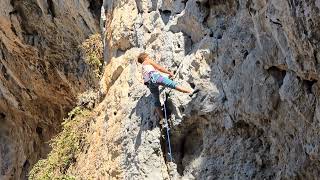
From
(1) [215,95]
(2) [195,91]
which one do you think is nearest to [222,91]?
(1) [215,95]

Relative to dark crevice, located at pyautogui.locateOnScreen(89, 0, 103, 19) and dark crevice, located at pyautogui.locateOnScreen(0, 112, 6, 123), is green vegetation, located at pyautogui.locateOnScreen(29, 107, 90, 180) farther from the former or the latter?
dark crevice, located at pyautogui.locateOnScreen(0, 112, 6, 123)

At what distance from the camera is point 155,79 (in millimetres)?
7305

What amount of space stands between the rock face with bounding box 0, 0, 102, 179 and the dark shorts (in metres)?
3.53

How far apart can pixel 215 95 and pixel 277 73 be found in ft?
3.25

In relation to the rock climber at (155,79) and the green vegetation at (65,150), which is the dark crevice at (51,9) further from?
the rock climber at (155,79)

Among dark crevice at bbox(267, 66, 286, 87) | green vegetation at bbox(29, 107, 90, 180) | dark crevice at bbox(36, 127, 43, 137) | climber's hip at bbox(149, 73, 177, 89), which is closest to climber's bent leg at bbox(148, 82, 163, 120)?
climber's hip at bbox(149, 73, 177, 89)

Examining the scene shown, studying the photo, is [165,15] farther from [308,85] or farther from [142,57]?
[308,85]

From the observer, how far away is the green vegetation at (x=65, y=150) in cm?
946

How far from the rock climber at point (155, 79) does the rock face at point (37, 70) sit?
10.9 feet

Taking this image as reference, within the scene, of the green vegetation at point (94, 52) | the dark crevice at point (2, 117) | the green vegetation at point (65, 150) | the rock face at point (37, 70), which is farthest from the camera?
the dark crevice at point (2, 117)

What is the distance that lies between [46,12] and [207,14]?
218 inches

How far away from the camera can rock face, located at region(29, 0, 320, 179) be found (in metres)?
5.60

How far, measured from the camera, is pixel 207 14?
744 centimetres

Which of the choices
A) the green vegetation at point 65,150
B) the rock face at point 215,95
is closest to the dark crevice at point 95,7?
the rock face at point 215,95
